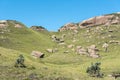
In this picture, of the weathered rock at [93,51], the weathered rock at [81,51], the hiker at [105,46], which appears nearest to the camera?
the weathered rock at [93,51]

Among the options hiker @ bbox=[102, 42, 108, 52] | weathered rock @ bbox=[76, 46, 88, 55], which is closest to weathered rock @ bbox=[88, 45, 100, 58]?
weathered rock @ bbox=[76, 46, 88, 55]

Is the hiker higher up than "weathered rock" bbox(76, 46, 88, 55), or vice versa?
the hiker

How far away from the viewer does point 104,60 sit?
15962 cm

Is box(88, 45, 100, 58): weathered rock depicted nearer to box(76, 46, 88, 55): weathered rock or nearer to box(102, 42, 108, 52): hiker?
box(76, 46, 88, 55): weathered rock

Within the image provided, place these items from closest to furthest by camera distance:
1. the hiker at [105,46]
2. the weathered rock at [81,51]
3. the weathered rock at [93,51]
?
the weathered rock at [93,51] → the weathered rock at [81,51] → the hiker at [105,46]

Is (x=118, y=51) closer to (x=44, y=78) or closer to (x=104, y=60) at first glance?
(x=104, y=60)

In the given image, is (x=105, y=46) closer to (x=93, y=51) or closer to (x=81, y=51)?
(x=93, y=51)

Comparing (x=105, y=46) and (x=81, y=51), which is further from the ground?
(x=105, y=46)

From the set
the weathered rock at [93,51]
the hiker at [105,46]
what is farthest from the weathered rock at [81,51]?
the hiker at [105,46]

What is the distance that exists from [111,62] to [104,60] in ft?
31.1

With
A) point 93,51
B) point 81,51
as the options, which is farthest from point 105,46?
point 81,51

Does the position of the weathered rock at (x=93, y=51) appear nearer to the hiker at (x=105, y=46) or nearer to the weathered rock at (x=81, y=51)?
the weathered rock at (x=81, y=51)

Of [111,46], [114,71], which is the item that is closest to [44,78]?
[114,71]

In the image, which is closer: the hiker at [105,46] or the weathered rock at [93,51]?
the weathered rock at [93,51]
